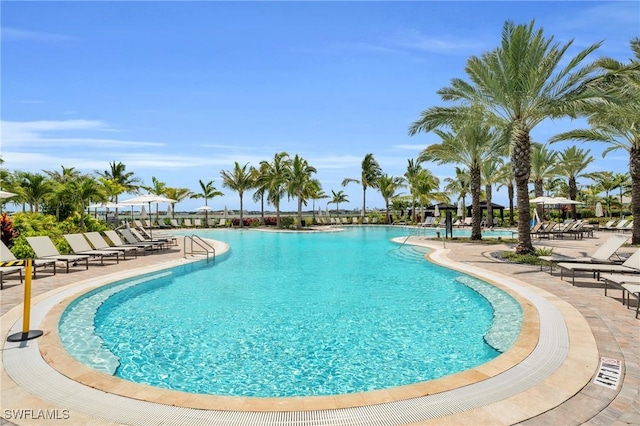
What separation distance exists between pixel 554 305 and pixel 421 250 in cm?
1207

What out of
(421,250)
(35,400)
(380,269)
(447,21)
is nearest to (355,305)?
(380,269)

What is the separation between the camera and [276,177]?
35.9m

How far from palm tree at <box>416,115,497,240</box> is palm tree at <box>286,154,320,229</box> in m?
12.9

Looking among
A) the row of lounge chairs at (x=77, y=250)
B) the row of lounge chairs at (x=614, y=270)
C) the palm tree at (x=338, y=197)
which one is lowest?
the row of lounge chairs at (x=614, y=270)

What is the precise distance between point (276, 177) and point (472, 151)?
18575mm

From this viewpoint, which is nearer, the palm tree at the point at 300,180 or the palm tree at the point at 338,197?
the palm tree at the point at 300,180

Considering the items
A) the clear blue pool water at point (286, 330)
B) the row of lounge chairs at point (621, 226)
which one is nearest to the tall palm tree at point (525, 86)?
the clear blue pool water at point (286, 330)

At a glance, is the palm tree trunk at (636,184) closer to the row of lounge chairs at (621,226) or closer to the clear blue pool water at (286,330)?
the row of lounge chairs at (621,226)

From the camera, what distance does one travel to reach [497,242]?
21.1m

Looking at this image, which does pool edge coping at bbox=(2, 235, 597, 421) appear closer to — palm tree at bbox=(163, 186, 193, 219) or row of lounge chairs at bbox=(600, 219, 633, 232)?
row of lounge chairs at bbox=(600, 219, 633, 232)

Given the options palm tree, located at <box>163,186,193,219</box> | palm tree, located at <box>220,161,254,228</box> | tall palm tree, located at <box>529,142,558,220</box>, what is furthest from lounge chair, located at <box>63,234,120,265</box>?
tall palm tree, located at <box>529,142,558,220</box>

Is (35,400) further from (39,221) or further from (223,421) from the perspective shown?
(39,221)

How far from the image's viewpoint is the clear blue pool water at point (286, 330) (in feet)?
17.0

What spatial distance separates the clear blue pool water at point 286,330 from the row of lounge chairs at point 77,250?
2.40m
